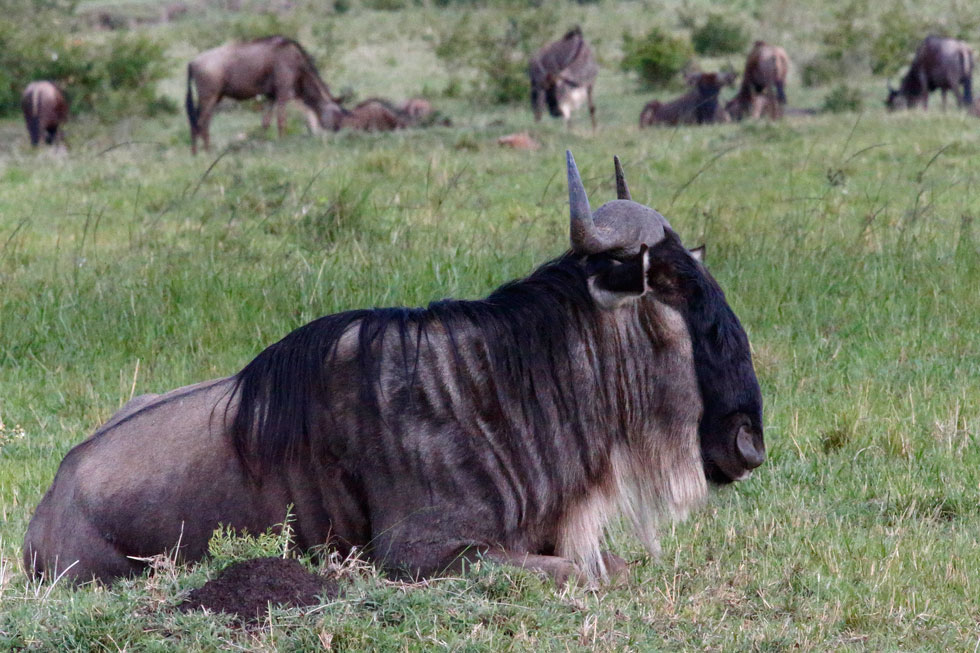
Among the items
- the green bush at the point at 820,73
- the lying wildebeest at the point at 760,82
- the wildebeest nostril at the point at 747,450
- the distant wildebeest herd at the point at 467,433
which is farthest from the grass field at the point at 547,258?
the green bush at the point at 820,73

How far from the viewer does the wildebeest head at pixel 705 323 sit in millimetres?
3846

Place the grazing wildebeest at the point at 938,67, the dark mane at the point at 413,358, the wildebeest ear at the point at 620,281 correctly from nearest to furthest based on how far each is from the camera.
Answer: the wildebeest ear at the point at 620,281
the dark mane at the point at 413,358
the grazing wildebeest at the point at 938,67

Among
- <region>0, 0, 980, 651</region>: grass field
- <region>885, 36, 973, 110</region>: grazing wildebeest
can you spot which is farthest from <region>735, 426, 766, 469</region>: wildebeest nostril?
<region>885, 36, 973, 110</region>: grazing wildebeest

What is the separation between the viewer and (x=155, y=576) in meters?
3.45

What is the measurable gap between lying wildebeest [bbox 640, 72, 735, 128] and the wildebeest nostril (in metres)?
16.4

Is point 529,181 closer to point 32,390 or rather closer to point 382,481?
point 32,390

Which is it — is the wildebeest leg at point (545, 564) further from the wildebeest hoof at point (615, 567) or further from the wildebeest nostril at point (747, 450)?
the wildebeest nostril at point (747, 450)

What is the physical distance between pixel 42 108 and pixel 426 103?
6.94 m

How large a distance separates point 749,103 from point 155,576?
2069 cm

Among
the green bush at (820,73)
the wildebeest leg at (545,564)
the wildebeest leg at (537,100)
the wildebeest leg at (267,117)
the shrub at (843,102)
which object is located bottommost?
the green bush at (820,73)

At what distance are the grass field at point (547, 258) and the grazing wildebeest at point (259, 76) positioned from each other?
3221mm

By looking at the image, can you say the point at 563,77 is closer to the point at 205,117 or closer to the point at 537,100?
the point at 537,100

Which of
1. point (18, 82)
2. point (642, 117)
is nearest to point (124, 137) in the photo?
point (18, 82)

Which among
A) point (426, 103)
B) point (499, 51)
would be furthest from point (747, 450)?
point (499, 51)
